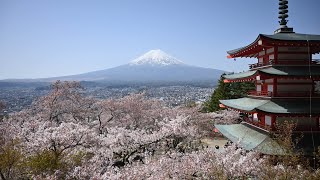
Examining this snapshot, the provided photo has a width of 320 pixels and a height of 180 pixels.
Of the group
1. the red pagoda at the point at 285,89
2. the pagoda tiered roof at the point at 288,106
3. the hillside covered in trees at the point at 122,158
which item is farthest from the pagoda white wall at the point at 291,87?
the hillside covered in trees at the point at 122,158

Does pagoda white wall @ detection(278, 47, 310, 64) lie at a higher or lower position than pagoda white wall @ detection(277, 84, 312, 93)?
higher

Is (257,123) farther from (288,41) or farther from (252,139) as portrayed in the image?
(288,41)

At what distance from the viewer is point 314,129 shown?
Answer: 1391cm

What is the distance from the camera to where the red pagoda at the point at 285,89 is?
13328mm

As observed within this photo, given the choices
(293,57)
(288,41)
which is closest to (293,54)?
(293,57)

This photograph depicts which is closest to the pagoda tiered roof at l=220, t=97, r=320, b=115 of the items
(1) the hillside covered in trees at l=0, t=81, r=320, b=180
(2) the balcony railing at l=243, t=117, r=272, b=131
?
(2) the balcony railing at l=243, t=117, r=272, b=131

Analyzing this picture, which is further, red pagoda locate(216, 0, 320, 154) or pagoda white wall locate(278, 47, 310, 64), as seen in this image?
pagoda white wall locate(278, 47, 310, 64)

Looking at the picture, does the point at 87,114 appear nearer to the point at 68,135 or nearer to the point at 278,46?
the point at 68,135

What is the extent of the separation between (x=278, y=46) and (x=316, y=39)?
1.89 m

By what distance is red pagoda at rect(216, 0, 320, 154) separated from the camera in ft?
43.7

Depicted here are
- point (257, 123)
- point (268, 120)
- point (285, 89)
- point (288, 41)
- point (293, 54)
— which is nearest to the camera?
point (288, 41)

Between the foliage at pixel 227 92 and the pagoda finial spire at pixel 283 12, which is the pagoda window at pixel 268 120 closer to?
the pagoda finial spire at pixel 283 12

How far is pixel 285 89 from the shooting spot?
14.4m

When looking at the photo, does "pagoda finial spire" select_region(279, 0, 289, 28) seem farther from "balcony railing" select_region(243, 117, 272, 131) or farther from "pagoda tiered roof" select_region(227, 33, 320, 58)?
"balcony railing" select_region(243, 117, 272, 131)
